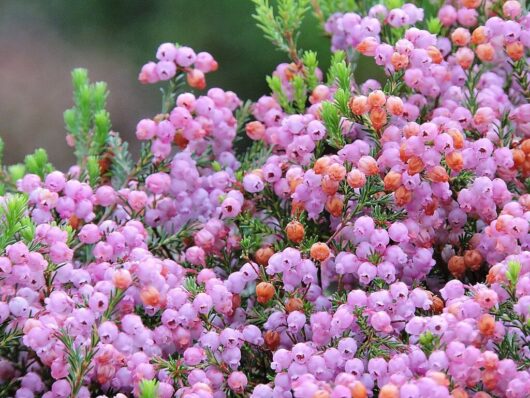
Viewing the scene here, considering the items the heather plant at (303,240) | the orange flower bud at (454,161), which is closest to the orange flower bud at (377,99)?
the heather plant at (303,240)

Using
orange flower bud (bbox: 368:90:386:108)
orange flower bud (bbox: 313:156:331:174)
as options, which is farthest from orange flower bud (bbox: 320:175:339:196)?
orange flower bud (bbox: 368:90:386:108)

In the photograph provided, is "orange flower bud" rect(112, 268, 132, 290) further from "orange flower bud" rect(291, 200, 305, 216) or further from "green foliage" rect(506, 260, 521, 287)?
"green foliage" rect(506, 260, 521, 287)

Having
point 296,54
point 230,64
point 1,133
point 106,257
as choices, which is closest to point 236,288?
point 106,257

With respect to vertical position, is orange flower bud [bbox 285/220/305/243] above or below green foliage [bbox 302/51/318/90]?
below

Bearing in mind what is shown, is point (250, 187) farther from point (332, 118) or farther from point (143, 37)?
point (143, 37)

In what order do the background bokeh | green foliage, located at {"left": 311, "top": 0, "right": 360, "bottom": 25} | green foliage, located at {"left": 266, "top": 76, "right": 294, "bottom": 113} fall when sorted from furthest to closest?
1. the background bokeh
2. green foliage, located at {"left": 311, "top": 0, "right": 360, "bottom": 25}
3. green foliage, located at {"left": 266, "top": 76, "right": 294, "bottom": 113}

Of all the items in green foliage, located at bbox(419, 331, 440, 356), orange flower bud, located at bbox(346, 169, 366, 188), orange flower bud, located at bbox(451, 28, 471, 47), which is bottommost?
green foliage, located at bbox(419, 331, 440, 356)
